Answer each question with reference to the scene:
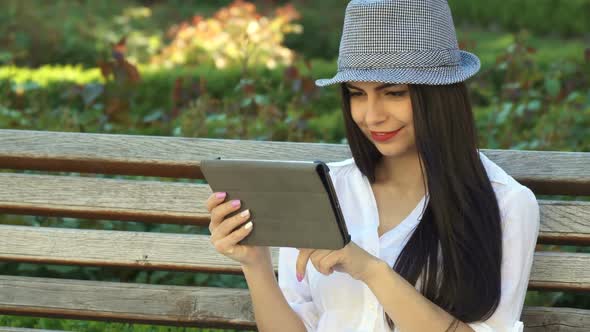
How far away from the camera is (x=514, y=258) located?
2.68m

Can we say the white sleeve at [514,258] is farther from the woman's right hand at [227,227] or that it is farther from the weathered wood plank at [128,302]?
the weathered wood plank at [128,302]

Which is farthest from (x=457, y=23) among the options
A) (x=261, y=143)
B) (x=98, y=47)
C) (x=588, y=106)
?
(x=261, y=143)

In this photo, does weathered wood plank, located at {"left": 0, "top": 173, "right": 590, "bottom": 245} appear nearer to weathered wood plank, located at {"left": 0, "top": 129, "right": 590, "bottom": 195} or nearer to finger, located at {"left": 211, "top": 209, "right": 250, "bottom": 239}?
weathered wood plank, located at {"left": 0, "top": 129, "right": 590, "bottom": 195}

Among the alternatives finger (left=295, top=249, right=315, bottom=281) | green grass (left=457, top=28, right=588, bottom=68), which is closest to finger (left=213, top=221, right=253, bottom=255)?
finger (left=295, top=249, right=315, bottom=281)

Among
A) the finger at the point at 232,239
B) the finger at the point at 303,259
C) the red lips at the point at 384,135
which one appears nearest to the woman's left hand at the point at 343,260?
the finger at the point at 303,259

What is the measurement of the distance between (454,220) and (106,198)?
1.01 meters

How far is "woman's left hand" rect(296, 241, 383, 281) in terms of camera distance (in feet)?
8.32

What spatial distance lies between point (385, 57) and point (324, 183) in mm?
419

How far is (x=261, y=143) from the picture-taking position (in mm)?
3125

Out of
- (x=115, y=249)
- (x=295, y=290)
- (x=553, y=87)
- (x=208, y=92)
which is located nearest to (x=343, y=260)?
(x=295, y=290)

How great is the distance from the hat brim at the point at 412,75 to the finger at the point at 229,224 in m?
0.40

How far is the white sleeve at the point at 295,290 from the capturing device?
2934 mm

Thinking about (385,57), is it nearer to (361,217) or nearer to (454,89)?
(454,89)

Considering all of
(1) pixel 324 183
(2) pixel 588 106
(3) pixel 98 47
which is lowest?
(3) pixel 98 47
